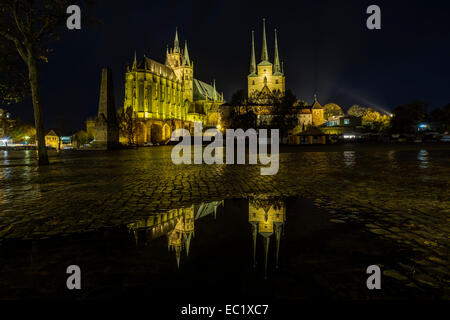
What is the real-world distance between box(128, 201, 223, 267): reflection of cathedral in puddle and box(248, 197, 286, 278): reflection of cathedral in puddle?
74cm

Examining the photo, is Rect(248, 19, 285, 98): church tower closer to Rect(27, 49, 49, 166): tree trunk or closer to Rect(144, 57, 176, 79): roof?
Rect(144, 57, 176, 79): roof

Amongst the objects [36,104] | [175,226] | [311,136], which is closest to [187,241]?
[175,226]

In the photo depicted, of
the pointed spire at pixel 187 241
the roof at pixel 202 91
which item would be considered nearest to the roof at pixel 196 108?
the roof at pixel 202 91

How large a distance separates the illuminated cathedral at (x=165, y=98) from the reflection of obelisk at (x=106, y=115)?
119ft

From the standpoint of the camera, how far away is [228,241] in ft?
10.3

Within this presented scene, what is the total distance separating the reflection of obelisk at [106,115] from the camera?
27172 mm

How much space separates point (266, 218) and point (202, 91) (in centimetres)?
11881

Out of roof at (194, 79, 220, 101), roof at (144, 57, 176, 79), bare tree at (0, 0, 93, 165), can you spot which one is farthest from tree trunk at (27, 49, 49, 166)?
roof at (194, 79, 220, 101)

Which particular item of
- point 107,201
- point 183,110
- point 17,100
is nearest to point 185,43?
point 183,110

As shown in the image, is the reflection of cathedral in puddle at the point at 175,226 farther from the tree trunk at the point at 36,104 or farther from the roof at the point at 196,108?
the roof at the point at 196,108

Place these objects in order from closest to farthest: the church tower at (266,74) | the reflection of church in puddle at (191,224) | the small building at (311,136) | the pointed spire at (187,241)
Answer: the pointed spire at (187,241), the reflection of church in puddle at (191,224), the small building at (311,136), the church tower at (266,74)

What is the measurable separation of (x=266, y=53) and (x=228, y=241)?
94.4 m

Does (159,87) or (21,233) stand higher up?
(159,87)
